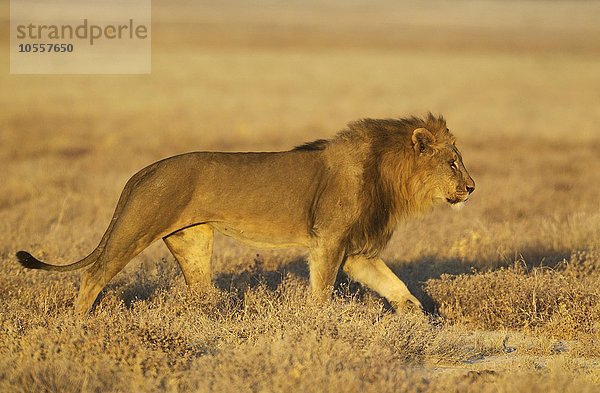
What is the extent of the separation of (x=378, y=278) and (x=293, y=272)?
4.87 ft

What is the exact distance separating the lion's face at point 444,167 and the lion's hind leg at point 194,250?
1.97 meters

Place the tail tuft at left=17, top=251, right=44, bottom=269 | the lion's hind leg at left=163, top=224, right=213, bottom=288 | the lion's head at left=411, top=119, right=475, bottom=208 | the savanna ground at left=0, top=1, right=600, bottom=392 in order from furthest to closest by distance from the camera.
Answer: the lion's head at left=411, top=119, right=475, bottom=208 < the lion's hind leg at left=163, top=224, right=213, bottom=288 < the tail tuft at left=17, top=251, right=44, bottom=269 < the savanna ground at left=0, top=1, right=600, bottom=392

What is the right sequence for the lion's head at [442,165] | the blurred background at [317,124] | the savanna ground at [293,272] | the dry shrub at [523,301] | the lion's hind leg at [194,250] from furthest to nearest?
the blurred background at [317,124] < the lion's head at [442,165] < the lion's hind leg at [194,250] < the dry shrub at [523,301] < the savanna ground at [293,272]

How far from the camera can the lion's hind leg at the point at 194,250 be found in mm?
7754

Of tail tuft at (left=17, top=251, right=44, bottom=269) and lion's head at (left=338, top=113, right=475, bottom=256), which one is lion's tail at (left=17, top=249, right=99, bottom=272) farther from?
lion's head at (left=338, top=113, right=475, bottom=256)

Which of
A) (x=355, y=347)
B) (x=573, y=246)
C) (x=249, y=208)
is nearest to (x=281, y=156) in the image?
(x=249, y=208)

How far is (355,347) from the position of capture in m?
6.25

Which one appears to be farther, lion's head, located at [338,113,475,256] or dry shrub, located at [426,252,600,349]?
lion's head, located at [338,113,475,256]

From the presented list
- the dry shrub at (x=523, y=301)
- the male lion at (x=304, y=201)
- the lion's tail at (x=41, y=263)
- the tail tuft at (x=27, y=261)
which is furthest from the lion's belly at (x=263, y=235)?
the dry shrub at (x=523, y=301)

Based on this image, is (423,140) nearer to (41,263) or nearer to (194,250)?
(194,250)

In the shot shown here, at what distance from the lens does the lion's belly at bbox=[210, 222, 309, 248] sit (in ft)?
25.1

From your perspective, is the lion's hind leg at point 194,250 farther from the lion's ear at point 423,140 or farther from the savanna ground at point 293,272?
the lion's ear at point 423,140

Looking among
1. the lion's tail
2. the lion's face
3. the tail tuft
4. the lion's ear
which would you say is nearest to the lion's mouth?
the lion's face

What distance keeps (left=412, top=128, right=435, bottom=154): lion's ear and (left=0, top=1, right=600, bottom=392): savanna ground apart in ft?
4.47
